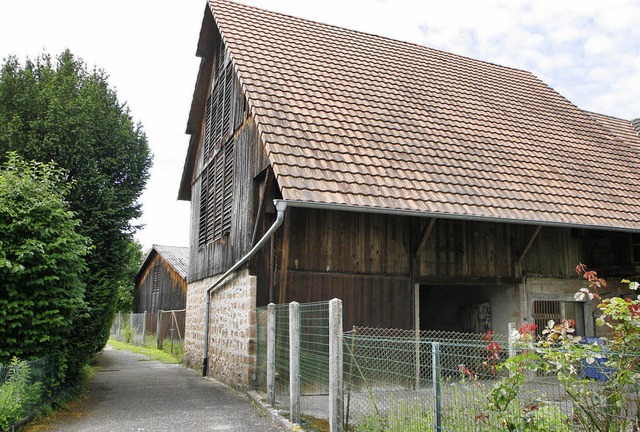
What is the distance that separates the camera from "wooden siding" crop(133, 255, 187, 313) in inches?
1009

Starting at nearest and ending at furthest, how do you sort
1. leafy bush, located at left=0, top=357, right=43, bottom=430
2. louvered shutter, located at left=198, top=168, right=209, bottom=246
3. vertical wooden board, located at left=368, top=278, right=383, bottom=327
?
leafy bush, located at left=0, top=357, right=43, bottom=430
vertical wooden board, located at left=368, top=278, right=383, bottom=327
louvered shutter, located at left=198, top=168, right=209, bottom=246

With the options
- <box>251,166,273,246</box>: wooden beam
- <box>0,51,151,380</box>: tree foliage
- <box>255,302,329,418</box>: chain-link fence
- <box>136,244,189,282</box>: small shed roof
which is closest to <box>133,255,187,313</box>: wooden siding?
<box>136,244,189,282</box>: small shed roof

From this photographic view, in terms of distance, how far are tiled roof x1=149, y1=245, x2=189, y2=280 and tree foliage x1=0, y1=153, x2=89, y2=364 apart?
16.2 m

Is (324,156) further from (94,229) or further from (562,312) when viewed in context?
(562,312)

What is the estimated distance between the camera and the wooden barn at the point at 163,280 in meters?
25.7

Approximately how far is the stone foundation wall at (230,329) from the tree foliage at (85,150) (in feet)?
7.21

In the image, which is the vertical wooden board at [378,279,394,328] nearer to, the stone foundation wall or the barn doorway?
the barn doorway

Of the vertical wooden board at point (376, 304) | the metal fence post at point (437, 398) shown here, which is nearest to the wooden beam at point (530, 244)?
the vertical wooden board at point (376, 304)

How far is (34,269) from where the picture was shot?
7.66m

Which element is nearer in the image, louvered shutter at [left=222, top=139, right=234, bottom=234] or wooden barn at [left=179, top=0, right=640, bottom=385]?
wooden barn at [left=179, top=0, right=640, bottom=385]

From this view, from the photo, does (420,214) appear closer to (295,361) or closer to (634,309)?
(295,361)

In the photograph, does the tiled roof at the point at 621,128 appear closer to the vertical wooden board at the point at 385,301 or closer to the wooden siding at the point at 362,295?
the wooden siding at the point at 362,295

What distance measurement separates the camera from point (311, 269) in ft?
30.6

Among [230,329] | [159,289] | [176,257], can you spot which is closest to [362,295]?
[230,329]
